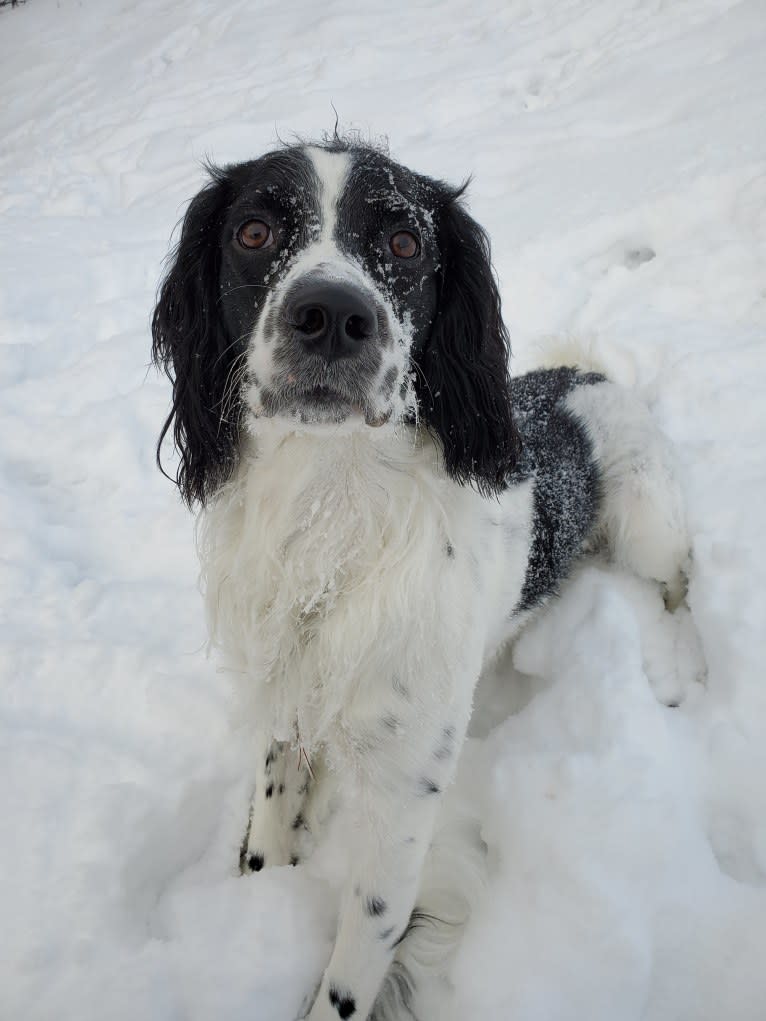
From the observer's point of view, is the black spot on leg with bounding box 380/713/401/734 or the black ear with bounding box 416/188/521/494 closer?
the black spot on leg with bounding box 380/713/401/734

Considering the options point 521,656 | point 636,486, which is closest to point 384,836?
point 521,656

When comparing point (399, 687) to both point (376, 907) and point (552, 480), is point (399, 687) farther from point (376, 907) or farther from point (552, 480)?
point (552, 480)

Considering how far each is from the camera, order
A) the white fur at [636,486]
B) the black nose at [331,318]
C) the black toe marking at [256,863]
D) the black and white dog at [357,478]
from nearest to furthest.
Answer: the black nose at [331,318], the black and white dog at [357,478], the black toe marking at [256,863], the white fur at [636,486]

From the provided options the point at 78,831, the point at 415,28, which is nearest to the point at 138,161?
the point at 415,28

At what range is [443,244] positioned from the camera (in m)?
1.74

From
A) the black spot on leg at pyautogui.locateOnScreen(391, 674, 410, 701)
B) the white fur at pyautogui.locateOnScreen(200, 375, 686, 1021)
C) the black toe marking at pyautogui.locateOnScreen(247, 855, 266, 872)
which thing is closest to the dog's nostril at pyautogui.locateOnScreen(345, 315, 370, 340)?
the white fur at pyautogui.locateOnScreen(200, 375, 686, 1021)

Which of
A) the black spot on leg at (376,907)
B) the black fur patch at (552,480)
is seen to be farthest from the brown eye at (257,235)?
the black spot on leg at (376,907)

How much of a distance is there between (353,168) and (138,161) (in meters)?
5.99

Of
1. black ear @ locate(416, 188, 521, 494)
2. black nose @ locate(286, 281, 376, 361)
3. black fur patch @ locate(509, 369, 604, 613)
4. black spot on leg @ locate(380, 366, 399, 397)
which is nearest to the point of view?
black nose @ locate(286, 281, 376, 361)

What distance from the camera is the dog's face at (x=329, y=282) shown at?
4.23 ft

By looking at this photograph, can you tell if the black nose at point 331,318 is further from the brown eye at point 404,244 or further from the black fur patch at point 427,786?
the black fur patch at point 427,786

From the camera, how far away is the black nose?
125cm

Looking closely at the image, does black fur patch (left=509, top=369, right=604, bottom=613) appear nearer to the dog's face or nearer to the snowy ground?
the snowy ground

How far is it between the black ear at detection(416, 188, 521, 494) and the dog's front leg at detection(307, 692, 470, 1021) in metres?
0.60
